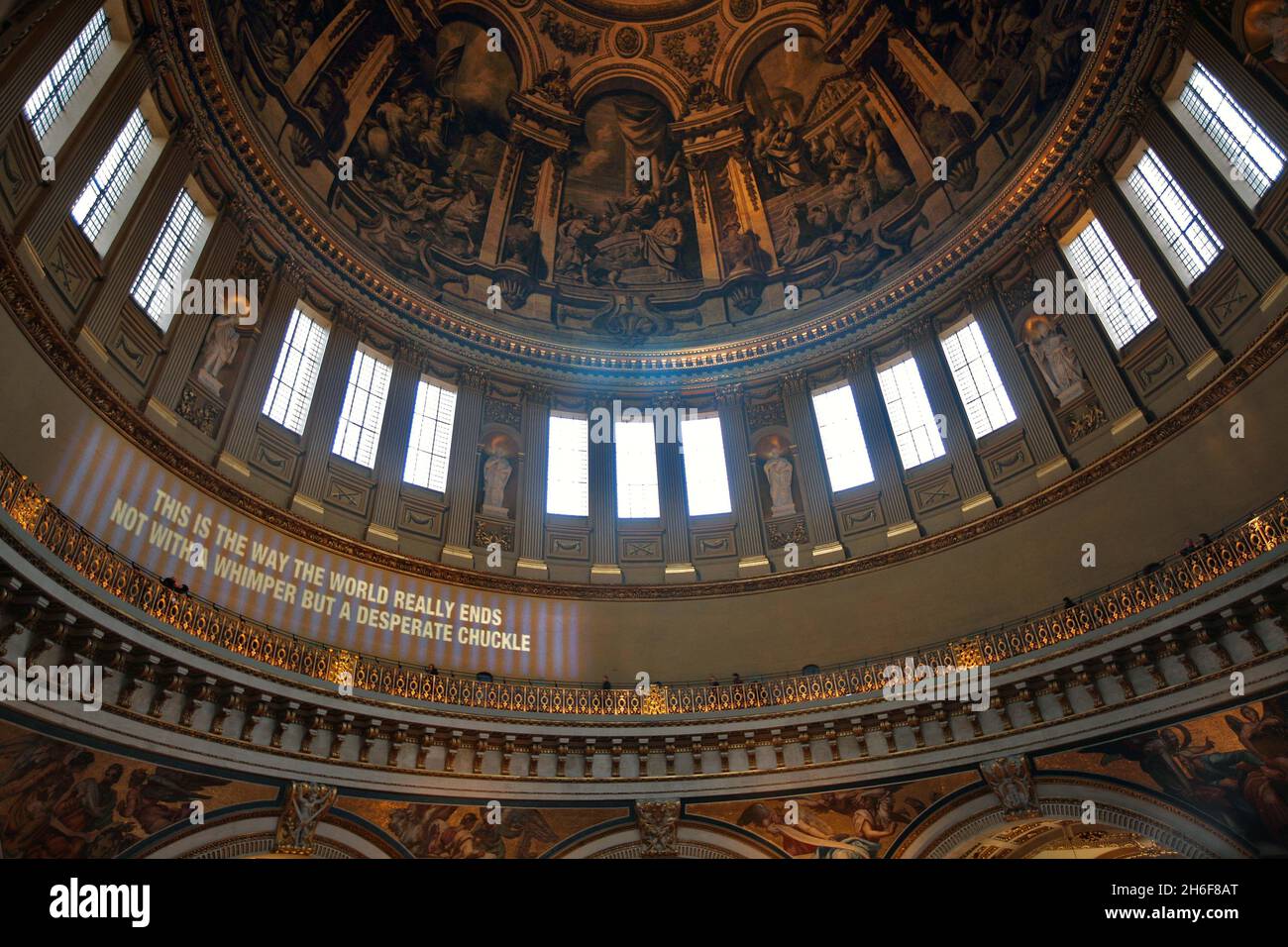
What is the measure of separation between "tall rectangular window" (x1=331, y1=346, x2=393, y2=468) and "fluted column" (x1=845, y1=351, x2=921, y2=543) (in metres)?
12.0

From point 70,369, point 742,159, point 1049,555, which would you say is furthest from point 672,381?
point 70,369

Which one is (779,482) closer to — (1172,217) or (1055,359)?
(1055,359)

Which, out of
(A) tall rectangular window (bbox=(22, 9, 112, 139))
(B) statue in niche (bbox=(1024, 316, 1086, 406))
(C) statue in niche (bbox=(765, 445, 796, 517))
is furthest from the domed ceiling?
(A) tall rectangular window (bbox=(22, 9, 112, 139))

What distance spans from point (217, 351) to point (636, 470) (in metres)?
10.3

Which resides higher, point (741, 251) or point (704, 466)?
point (741, 251)

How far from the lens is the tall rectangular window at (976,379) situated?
1988cm

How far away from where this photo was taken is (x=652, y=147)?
2684cm

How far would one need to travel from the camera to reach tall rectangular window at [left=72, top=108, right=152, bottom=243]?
14484 millimetres

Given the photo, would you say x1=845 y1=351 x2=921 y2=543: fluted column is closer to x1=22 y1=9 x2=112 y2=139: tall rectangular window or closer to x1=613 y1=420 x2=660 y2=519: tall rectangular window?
x1=613 y1=420 x2=660 y2=519: tall rectangular window

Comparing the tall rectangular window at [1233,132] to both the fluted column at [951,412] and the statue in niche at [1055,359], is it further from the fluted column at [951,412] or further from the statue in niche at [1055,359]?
the fluted column at [951,412]

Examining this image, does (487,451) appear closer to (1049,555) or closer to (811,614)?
(811,614)

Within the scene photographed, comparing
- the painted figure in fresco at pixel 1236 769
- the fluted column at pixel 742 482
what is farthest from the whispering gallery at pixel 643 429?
the fluted column at pixel 742 482

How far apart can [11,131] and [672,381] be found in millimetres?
15581

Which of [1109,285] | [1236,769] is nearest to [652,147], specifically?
[1109,285]
